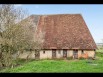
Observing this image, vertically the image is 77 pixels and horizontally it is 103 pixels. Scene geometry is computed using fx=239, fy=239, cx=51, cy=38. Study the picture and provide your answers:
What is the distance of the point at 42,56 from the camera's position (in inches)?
1249

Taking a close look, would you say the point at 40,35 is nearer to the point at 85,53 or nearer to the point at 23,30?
the point at 85,53

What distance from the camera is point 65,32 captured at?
112ft

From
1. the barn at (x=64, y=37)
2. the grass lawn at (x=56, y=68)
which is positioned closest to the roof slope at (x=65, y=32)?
the barn at (x=64, y=37)

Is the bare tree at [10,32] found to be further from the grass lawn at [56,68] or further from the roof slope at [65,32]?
the roof slope at [65,32]

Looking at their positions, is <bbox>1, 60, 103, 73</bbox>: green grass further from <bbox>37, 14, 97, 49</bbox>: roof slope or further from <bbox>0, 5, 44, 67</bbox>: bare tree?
<bbox>37, 14, 97, 49</bbox>: roof slope

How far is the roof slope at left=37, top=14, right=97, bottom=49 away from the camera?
32281mm

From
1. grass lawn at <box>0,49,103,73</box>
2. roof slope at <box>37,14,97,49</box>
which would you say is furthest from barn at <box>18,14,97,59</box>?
grass lawn at <box>0,49,103,73</box>

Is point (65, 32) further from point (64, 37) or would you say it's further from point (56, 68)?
point (56, 68)

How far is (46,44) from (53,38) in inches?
67.3

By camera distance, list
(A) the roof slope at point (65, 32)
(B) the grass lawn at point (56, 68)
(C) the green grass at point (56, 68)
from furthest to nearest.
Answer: (A) the roof slope at point (65, 32)
(C) the green grass at point (56, 68)
(B) the grass lawn at point (56, 68)

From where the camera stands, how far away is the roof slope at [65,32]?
3228cm

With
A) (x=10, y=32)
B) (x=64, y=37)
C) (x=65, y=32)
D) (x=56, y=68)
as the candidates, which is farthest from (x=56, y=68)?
(x=65, y=32)

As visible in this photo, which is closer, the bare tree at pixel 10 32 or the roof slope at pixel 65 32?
the bare tree at pixel 10 32
